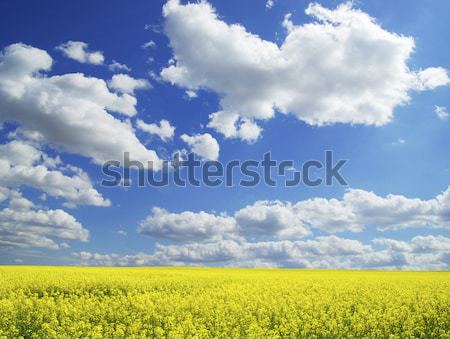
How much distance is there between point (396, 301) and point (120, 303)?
10.3 metres

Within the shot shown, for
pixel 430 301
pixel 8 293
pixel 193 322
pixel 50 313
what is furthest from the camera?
pixel 8 293

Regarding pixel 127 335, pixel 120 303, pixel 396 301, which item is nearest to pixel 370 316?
pixel 396 301

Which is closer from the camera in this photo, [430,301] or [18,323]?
[18,323]

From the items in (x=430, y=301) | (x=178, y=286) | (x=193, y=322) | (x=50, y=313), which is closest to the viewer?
(x=193, y=322)

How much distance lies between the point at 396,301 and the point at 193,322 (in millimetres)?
8283

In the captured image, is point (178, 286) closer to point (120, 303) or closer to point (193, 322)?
point (120, 303)

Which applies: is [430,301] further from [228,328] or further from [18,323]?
[18,323]

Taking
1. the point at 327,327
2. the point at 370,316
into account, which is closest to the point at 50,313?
the point at 327,327

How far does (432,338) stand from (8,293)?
1732 centimetres

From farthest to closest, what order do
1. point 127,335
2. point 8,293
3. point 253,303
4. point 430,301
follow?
1. point 8,293
2. point 430,301
3. point 253,303
4. point 127,335

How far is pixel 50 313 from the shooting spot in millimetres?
13656

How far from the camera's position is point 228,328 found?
39.1ft

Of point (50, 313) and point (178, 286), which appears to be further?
point (178, 286)

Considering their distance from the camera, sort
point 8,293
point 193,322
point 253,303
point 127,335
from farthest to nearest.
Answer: point 8,293, point 253,303, point 193,322, point 127,335
